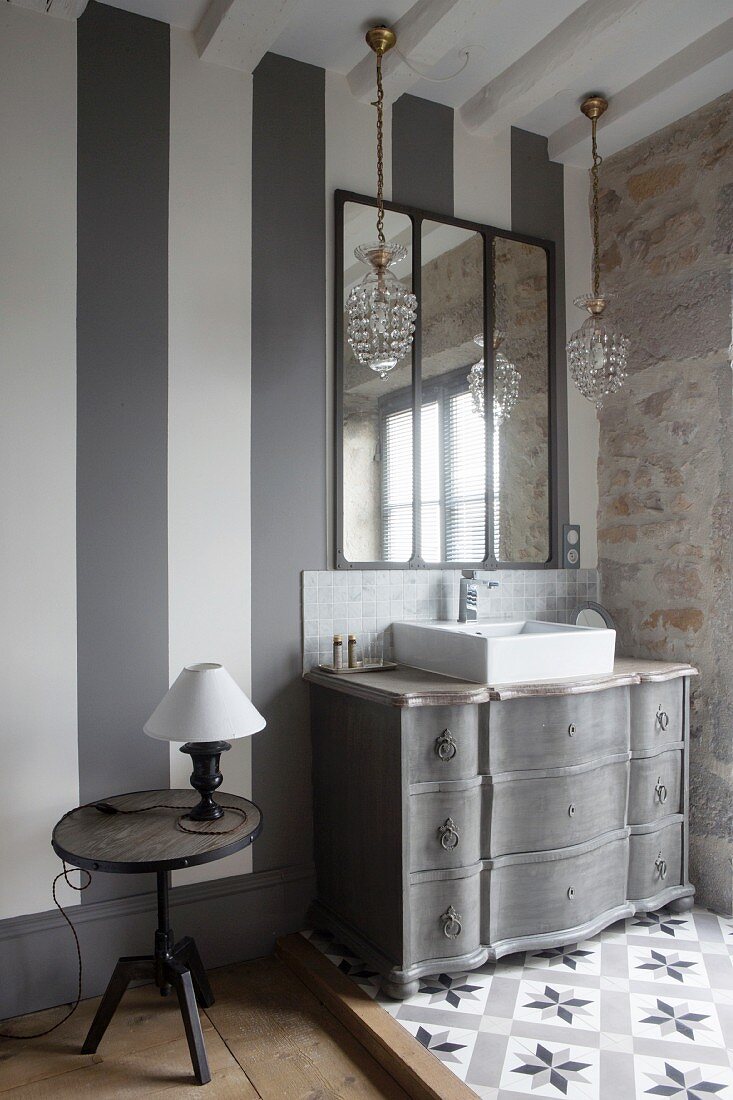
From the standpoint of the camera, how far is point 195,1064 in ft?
5.91

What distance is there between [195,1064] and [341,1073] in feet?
1.12

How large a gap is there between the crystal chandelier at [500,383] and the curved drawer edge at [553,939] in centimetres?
171

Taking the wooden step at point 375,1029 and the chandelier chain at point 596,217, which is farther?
the chandelier chain at point 596,217

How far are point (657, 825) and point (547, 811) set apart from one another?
52cm

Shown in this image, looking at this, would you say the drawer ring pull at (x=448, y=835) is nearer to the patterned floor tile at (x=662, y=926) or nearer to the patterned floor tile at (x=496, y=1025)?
the patterned floor tile at (x=496, y=1025)

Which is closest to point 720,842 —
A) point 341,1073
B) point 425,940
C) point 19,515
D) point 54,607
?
point 425,940

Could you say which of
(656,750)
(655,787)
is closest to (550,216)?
(656,750)

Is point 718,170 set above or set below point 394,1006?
above

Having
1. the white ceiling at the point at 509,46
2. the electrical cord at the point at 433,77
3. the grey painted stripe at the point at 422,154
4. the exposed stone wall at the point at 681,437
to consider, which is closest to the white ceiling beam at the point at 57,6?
the white ceiling at the point at 509,46

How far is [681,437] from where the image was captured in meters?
2.82

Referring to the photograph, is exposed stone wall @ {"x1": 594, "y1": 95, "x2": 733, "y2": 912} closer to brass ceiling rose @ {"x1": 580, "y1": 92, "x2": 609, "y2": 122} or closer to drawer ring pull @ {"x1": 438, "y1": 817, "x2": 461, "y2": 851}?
brass ceiling rose @ {"x1": 580, "y1": 92, "x2": 609, "y2": 122}

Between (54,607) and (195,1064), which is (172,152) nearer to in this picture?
(54,607)

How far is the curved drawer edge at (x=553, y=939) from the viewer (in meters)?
2.18

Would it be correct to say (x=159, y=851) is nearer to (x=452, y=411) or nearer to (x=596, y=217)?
(x=452, y=411)
